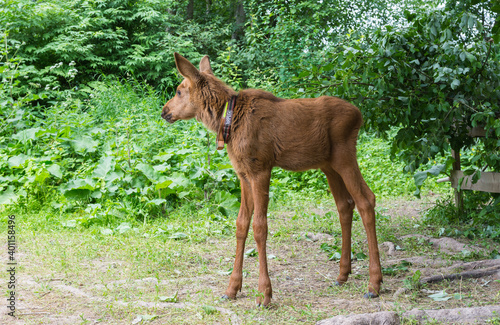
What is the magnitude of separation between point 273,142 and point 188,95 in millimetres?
1067

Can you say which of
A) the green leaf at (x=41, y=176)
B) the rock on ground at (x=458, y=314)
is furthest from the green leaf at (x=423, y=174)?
the green leaf at (x=41, y=176)

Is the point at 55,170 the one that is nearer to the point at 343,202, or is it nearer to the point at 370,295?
the point at 343,202

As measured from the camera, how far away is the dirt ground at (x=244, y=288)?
150 inches

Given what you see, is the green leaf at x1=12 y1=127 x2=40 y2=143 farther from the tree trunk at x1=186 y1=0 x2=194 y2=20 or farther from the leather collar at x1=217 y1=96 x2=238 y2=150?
the tree trunk at x1=186 y1=0 x2=194 y2=20

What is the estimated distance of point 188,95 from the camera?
4.73 metres

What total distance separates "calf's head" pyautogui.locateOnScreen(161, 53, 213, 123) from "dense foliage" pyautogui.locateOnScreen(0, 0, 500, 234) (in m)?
1.37

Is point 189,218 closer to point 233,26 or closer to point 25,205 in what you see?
point 25,205

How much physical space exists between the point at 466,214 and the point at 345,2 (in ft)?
43.7

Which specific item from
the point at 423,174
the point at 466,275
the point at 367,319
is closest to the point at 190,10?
the point at 423,174

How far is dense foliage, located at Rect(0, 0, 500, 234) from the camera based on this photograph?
5.07 meters

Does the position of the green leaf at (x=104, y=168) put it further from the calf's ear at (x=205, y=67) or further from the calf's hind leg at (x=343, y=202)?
the calf's hind leg at (x=343, y=202)

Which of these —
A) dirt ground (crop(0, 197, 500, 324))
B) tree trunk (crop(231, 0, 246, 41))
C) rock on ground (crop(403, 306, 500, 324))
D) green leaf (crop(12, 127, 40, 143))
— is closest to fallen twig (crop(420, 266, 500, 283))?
dirt ground (crop(0, 197, 500, 324))

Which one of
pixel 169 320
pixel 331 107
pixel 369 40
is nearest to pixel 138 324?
pixel 169 320

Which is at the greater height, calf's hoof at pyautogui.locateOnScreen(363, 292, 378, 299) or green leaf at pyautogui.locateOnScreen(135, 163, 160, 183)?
green leaf at pyautogui.locateOnScreen(135, 163, 160, 183)
